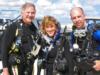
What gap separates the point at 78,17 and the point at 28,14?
861 millimetres

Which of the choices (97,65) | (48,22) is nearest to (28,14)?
(48,22)

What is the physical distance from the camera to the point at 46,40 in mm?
5461

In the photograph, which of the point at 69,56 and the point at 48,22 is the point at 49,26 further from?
the point at 69,56

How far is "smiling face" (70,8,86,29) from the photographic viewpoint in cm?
499

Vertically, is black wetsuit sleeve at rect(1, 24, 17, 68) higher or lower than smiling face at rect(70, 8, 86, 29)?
lower

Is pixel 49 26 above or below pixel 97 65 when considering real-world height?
above

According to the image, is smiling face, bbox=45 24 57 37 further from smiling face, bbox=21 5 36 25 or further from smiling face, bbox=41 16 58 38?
smiling face, bbox=21 5 36 25

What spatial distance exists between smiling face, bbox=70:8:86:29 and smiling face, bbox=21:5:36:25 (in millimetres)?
716

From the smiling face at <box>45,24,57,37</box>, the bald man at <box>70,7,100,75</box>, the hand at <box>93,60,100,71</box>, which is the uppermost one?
the bald man at <box>70,7,100,75</box>

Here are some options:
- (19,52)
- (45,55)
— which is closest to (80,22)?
(45,55)

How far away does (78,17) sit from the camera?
16.5ft

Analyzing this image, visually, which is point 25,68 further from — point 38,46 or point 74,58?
point 74,58

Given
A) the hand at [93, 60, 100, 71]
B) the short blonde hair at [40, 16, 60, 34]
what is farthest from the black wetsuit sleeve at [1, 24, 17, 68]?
the hand at [93, 60, 100, 71]

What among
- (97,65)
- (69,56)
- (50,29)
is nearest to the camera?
(97,65)
